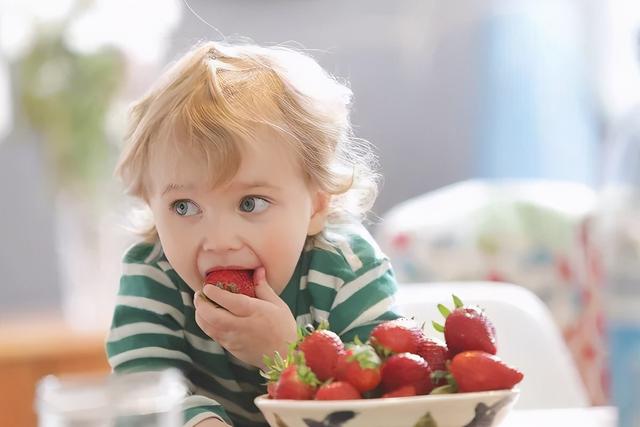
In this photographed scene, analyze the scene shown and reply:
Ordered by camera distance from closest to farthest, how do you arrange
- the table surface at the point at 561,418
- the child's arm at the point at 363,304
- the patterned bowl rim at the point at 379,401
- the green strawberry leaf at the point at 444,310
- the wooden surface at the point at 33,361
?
1. the patterned bowl rim at the point at 379,401
2. the green strawberry leaf at the point at 444,310
3. the table surface at the point at 561,418
4. the child's arm at the point at 363,304
5. the wooden surface at the point at 33,361

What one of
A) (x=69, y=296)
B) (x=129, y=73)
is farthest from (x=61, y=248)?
(x=129, y=73)

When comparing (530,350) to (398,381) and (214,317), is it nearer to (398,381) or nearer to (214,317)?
(214,317)

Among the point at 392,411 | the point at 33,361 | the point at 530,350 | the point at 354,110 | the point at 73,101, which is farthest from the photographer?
the point at 354,110

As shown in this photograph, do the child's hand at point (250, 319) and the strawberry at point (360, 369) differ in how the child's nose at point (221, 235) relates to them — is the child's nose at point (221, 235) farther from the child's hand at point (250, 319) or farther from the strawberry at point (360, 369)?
the strawberry at point (360, 369)

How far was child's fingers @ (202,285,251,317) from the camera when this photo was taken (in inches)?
41.7

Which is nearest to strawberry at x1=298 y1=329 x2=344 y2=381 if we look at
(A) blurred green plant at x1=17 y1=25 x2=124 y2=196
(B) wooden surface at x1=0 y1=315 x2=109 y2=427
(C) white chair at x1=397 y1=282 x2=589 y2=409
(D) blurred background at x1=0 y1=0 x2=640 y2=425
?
(C) white chair at x1=397 y1=282 x2=589 y2=409

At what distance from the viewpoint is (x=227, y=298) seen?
41.7 inches

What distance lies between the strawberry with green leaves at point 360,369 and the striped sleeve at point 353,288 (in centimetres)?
30

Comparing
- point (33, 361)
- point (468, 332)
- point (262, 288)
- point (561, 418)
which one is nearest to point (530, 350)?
point (561, 418)

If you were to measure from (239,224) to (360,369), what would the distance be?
0.30 metres

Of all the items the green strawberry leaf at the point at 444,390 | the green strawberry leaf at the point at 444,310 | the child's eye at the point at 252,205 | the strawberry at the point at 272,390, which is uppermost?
the child's eye at the point at 252,205

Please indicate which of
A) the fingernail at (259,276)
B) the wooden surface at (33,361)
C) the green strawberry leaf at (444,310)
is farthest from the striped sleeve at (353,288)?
the wooden surface at (33,361)

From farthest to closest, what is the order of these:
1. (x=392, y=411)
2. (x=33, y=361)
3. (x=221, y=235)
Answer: (x=33, y=361)
(x=221, y=235)
(x=392, y=411)

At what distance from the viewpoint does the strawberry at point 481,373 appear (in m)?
0.81
